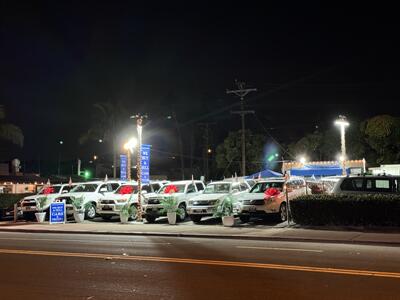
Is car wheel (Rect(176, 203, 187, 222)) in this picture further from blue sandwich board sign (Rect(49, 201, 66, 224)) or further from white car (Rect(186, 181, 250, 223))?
blue sandwich board sign (Rect(49, 201, 66, 224))

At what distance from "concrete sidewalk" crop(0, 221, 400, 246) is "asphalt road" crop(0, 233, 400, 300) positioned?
114cm

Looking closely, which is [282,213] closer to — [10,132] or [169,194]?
[169,194]

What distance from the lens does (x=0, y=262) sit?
12.1 m

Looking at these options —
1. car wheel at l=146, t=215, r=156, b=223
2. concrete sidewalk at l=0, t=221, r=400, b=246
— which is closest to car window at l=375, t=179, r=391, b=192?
concrete sidewalk at l=0, t=221, r=400, b=246

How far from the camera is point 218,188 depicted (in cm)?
2414

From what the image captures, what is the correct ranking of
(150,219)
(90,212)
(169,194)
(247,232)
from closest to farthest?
(247,232) < (169,194) < (150,219) < (90,212)

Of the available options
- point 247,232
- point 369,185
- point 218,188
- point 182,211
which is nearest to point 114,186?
point 182,211

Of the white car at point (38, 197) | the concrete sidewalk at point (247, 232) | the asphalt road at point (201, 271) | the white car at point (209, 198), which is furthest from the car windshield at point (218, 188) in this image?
the white car at point (38, 197)

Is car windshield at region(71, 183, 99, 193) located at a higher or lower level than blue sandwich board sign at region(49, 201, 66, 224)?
higher

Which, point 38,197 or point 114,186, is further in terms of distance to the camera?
point 114,186

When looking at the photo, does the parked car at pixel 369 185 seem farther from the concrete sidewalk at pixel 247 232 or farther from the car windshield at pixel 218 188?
the car windshield at pixel 218 188

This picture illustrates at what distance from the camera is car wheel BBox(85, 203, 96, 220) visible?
89.4 feet

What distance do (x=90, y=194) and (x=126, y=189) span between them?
2.04m

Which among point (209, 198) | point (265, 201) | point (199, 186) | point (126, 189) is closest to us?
point (265, 201)
